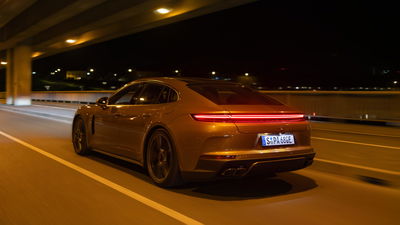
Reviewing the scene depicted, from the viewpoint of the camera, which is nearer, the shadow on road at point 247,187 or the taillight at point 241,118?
the taillight at point 241,118

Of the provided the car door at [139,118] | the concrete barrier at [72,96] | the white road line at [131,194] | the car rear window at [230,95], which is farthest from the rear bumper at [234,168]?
the concrete barrier at [72,96]

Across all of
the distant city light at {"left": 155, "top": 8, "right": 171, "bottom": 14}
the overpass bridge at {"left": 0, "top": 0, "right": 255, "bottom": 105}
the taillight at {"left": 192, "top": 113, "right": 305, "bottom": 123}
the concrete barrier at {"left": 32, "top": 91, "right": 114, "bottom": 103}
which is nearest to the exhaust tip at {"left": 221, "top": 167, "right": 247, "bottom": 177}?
the taillight at {"left": 192, "top": 113, "right": 305, "bottom": 123}

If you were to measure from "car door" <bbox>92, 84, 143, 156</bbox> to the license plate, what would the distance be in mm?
2397

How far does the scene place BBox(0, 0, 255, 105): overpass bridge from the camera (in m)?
16.1

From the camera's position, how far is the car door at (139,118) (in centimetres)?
623

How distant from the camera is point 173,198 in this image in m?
5.41

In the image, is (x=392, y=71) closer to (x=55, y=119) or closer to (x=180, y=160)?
(x=55, y=119)

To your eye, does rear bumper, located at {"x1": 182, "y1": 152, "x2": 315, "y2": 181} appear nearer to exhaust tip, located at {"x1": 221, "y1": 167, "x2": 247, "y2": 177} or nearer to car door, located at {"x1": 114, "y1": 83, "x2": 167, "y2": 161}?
exhaust tip, located at {"x1": 221, "y1": 167, "x2": 247, "y2": 177}

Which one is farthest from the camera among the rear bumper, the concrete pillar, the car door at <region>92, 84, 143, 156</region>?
the concrete pillar

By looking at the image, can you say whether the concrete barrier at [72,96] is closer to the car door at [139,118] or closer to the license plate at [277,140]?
the car door at [139,118]

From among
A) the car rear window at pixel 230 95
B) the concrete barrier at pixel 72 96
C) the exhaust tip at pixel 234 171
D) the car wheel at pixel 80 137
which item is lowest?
the exhaust tip at pixel 234 171

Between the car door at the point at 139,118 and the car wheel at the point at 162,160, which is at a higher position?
the car door at the point at 139,118

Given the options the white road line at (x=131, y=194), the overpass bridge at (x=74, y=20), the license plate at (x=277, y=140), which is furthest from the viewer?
the overpass bridge at (x=74, y=20)

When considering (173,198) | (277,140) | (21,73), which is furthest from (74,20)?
(277,140)
